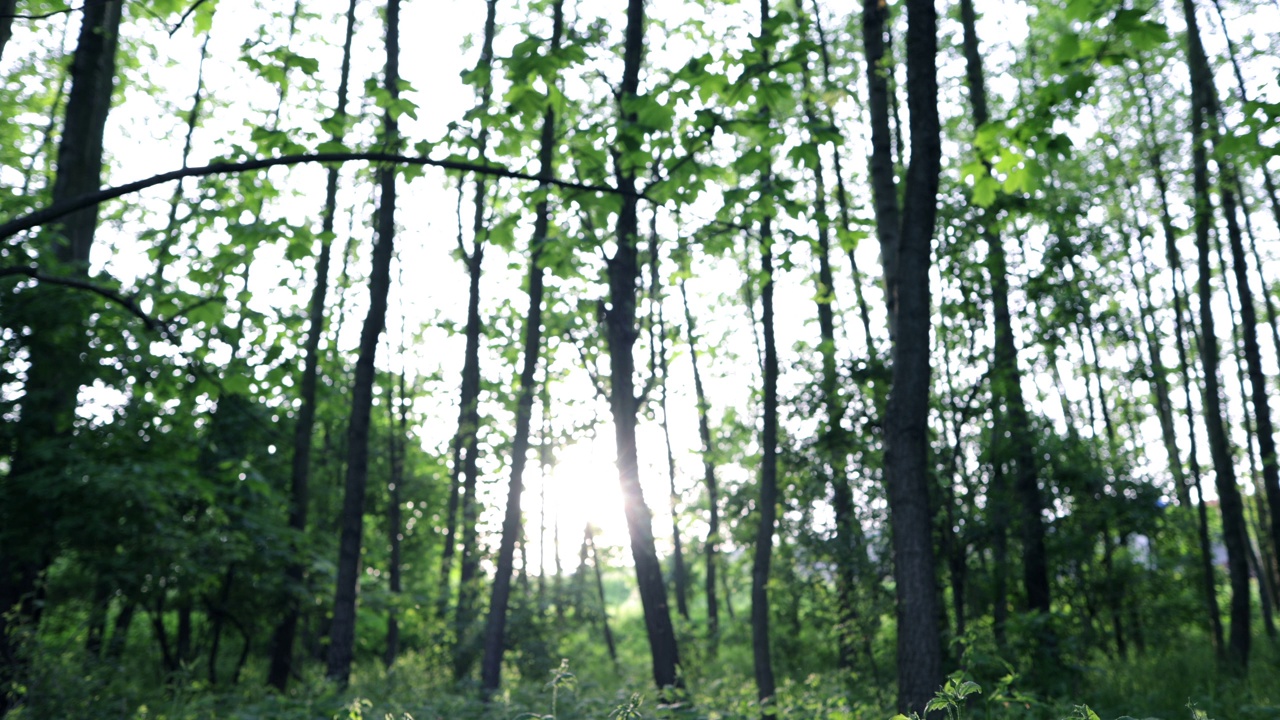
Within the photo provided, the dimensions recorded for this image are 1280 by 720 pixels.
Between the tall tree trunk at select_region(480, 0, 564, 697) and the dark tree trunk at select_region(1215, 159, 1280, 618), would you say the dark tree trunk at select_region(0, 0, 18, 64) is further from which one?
the dark tree trunk at select_region(1215, 159, 1280, 618)

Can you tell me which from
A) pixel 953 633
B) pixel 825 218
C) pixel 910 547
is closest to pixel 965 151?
pixel 953 633

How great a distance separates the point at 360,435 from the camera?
10719 mm

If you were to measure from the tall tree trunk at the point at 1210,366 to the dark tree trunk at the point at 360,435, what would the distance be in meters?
10.8

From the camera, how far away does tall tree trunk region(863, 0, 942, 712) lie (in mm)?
5531

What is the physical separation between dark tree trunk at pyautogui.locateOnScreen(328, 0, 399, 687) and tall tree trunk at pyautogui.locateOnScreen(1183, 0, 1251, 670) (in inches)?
427

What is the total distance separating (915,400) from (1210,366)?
32.1 feet

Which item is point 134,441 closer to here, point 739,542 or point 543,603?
point 739,542

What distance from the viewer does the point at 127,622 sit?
12.9 metres

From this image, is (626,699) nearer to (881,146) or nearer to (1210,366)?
(881,146)

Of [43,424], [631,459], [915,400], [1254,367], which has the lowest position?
[915,400]

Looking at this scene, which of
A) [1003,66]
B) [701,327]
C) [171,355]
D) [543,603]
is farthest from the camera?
[701,327]

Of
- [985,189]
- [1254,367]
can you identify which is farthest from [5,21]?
[1254,367]

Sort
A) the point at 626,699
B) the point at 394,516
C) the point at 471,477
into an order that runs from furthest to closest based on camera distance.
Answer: the point at 394,516, the point at 471,477, the point at 626,699

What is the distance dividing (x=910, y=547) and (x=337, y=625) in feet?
23.3
